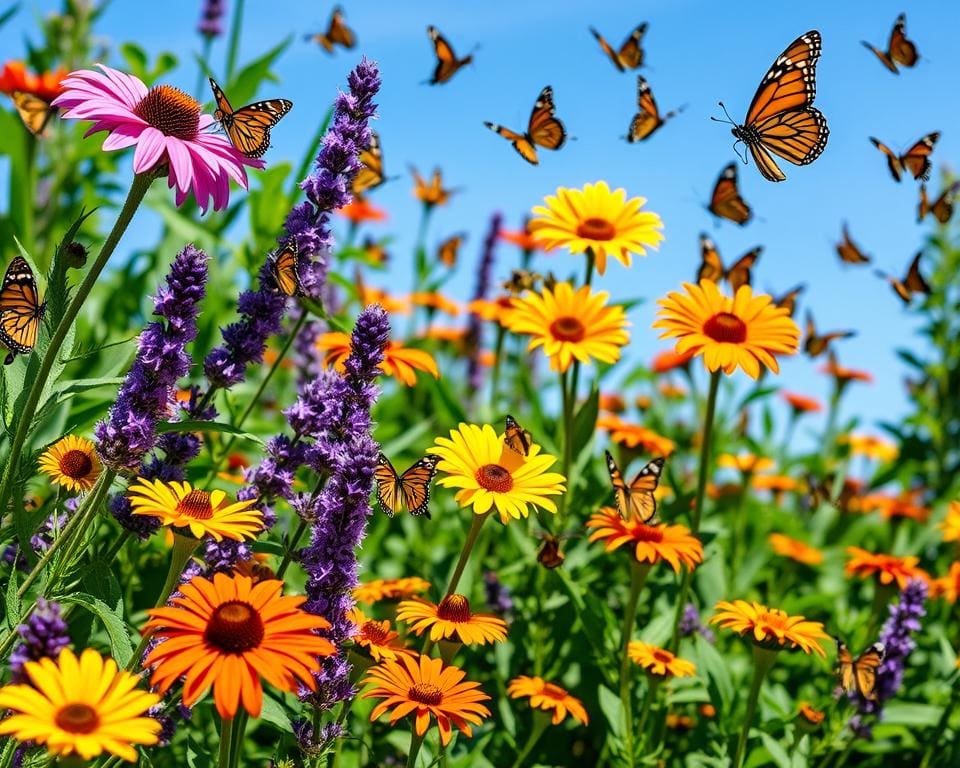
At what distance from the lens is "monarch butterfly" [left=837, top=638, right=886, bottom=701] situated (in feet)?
11.1

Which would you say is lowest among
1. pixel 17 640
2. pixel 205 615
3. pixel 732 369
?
pixel 17 640

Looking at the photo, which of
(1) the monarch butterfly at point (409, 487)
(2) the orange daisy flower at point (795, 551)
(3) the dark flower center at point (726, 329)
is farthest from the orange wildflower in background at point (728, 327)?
(2) the orange daisy flower at point (795, 551)

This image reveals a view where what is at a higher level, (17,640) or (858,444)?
(858,444)

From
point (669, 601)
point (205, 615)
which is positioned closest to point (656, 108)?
point (669, 601)

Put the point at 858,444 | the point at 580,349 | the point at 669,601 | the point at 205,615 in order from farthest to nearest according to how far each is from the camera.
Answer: the point at 858,444
the point at 669,601
the point at 580,349
the point at 205,615

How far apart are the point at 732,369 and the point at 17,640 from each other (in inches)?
85.8

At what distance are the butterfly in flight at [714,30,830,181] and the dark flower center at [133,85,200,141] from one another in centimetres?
197

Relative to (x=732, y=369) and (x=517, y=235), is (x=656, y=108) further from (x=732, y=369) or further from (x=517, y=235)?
(x=517, y=235)

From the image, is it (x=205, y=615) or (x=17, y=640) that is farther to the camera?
(x=17, y=640)

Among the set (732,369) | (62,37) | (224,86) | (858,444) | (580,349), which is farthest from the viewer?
(858,444)

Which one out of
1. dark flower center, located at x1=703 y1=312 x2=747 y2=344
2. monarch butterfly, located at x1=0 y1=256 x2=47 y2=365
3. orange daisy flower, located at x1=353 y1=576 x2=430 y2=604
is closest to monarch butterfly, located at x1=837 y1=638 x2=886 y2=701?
dark flower center, located at x1=703 y1=312 x2=747 y2=344

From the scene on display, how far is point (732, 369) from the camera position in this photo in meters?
3.21

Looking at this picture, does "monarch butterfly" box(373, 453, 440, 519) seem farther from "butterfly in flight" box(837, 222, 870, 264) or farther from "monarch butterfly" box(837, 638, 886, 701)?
"butterfly in flight" box(837, 222, 870, 264)

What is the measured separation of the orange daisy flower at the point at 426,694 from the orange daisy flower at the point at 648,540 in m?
0.74
